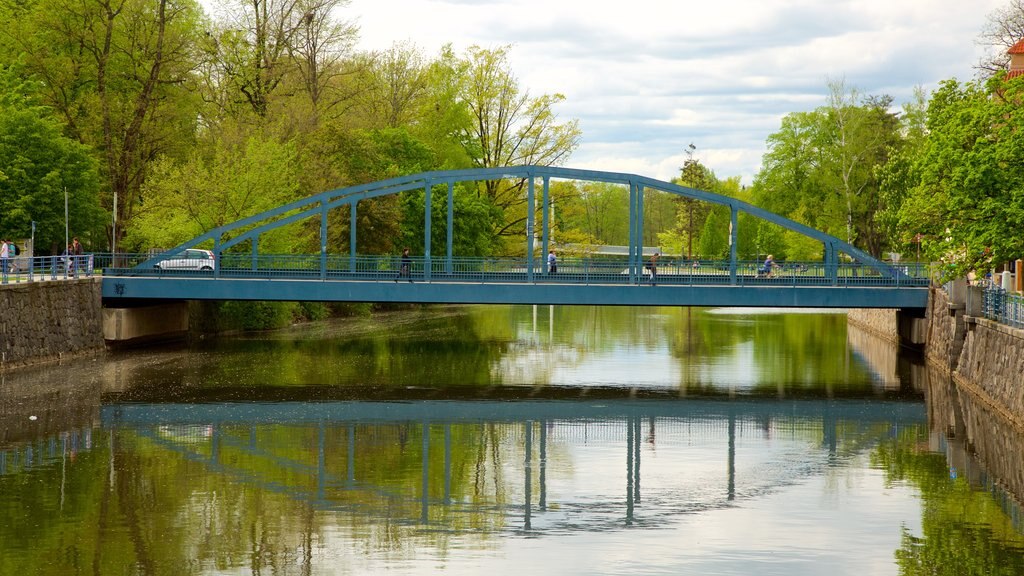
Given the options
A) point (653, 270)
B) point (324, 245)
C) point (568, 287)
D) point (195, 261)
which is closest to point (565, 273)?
point (568, 287)

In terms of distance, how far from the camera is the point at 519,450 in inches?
1046

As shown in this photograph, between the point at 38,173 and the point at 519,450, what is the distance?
32.6m

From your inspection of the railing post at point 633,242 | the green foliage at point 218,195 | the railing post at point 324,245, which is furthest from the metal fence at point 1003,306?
the green foliage at point 218,195

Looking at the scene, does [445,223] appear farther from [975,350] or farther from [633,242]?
[975,350]

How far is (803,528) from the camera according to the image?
63.6 ft

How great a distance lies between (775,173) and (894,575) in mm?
70529

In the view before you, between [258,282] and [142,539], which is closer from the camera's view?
[142,539]

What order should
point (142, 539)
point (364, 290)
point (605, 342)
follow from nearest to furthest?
point (142, 539) → point (364, 290) → point (605, 342)

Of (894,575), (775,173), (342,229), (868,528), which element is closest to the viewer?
(894,575)

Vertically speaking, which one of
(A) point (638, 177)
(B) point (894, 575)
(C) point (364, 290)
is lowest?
(B) point (894, 575)

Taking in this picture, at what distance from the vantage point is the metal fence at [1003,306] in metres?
31.0

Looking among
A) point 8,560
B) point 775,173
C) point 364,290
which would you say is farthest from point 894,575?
point 775,173

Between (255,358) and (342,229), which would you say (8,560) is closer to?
(255,358)

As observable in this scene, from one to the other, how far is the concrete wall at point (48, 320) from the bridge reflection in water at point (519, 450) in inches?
271
